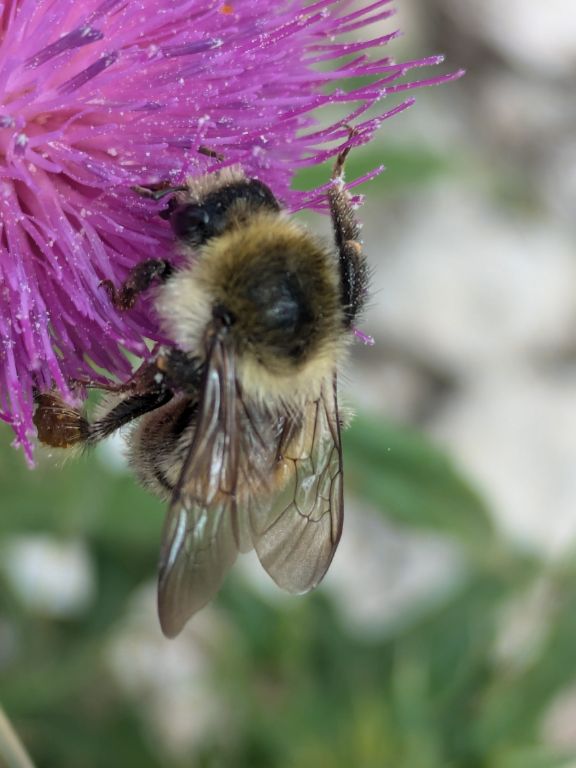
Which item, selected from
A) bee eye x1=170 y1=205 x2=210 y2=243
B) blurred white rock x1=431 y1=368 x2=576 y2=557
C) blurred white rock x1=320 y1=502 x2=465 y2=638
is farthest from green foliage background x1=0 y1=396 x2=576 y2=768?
bee eye x1=170 y1=205 x2=210 y2=243

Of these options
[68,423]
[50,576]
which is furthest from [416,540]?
[68,423]

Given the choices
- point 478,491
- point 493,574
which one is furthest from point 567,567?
point 478,491

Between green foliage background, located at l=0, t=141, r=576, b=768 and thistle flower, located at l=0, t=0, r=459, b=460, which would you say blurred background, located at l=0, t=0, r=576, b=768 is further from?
thistle flower, located at l=0, t=0, r=459, b=460

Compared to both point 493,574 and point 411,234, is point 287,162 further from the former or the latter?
point 411,234

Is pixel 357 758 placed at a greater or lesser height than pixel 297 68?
lesser

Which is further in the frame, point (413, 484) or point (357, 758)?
point (357, 758)

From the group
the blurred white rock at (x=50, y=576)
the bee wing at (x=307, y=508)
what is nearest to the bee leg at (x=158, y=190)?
the bee wing at (x=307, y=508)

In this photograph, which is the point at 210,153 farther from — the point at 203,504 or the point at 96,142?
the point at 203,504
